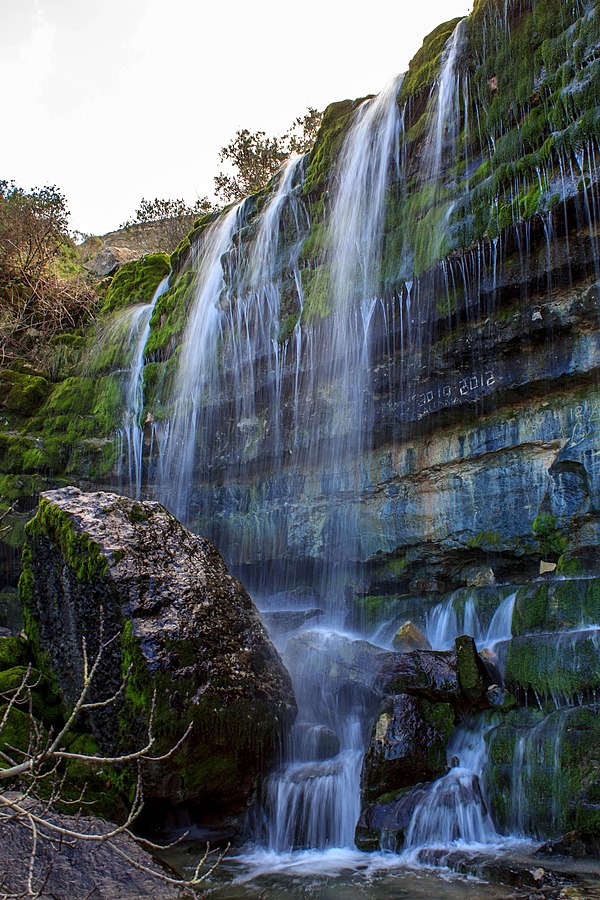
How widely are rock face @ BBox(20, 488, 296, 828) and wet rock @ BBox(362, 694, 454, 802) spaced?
1128 mm

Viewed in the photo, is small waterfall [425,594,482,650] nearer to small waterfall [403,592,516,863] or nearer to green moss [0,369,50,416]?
small waterfall [403,592,516,863]

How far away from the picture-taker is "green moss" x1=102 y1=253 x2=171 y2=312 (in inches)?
691

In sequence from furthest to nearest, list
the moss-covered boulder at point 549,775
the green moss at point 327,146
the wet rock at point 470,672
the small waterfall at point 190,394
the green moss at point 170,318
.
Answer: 1. the green moss at point 170,318
2. the small waterfall at point 190,394
3. the green moss at point 327,146
4. the wet rock at point 470,672
5. the moss-covered boulder at point 549,775

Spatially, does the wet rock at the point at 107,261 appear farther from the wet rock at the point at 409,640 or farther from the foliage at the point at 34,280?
the wet rock at the point at 409,640

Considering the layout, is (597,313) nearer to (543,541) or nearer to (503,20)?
Answer: (543,541)

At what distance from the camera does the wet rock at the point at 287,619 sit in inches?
399

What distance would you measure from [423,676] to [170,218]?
24.1 metres

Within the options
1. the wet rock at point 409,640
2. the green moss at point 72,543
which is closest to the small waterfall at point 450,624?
the wet rock at point 409,640

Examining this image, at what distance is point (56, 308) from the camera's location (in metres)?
18.7

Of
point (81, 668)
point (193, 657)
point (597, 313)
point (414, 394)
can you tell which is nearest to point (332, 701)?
point (193, 657)

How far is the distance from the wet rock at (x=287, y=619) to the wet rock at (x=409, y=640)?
2.14m

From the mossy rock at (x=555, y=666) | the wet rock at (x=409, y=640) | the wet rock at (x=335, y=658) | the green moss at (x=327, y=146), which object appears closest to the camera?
the mossy rock at (x=555, y=666)

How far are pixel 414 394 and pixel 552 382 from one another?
78.9 inches

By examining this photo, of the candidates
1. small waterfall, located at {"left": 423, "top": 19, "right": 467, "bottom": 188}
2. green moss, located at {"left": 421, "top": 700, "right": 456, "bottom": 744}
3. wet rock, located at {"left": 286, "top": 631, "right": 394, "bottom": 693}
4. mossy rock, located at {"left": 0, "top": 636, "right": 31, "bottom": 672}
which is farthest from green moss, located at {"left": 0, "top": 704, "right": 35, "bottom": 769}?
small waterfall, located at {"left": 423, "top": 19, "right": 467, "bottom": 188}
